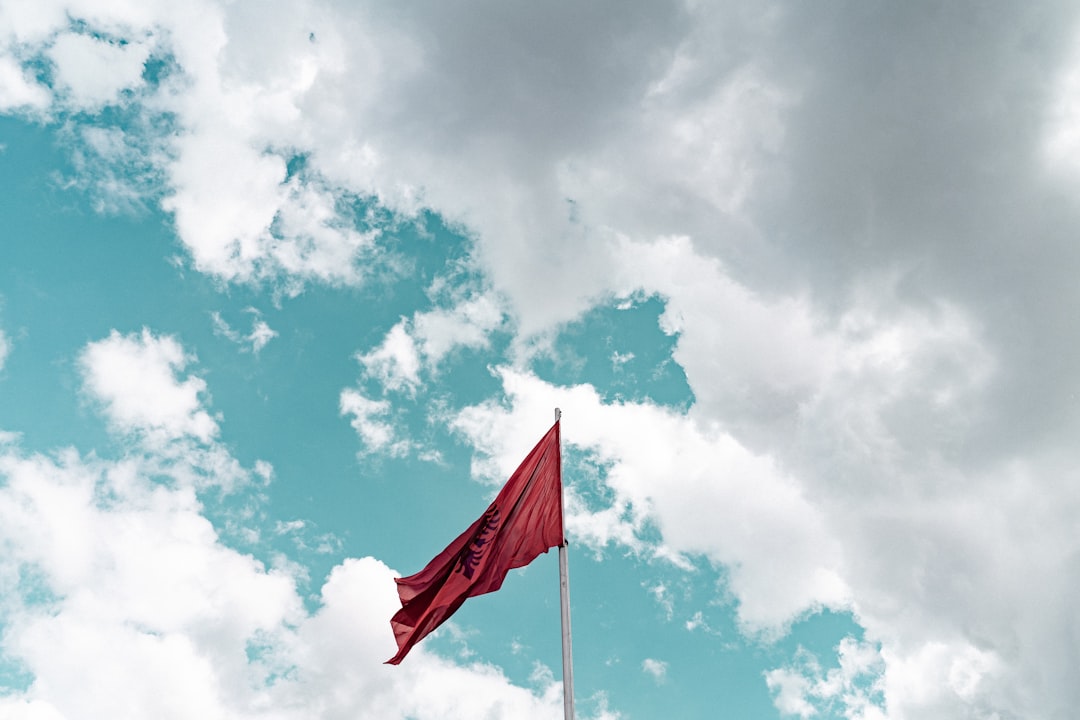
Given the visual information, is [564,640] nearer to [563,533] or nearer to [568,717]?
[568,717]

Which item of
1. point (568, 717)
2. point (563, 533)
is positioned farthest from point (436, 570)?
point (568, 717)

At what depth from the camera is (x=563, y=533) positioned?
27000mm

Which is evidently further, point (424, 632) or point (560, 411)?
Result: point (560, 411)

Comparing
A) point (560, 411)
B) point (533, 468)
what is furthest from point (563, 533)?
point (560, 411)

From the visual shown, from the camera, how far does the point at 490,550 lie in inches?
1032

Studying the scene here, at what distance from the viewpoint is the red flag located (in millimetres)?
25734

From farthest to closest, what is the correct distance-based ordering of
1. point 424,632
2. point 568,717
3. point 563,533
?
point 563,533
point 424,632
point 568,717

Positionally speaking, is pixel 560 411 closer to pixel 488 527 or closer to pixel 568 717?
pixel 488 527

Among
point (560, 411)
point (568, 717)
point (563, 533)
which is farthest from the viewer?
point (560, 411)

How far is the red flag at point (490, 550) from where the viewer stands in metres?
25.7

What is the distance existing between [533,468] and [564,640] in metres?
6.15

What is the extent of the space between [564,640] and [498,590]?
10.1 ft

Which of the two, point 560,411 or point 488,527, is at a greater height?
point 560,411

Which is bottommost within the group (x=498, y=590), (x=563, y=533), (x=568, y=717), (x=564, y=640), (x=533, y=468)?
(x=568, y=717)
